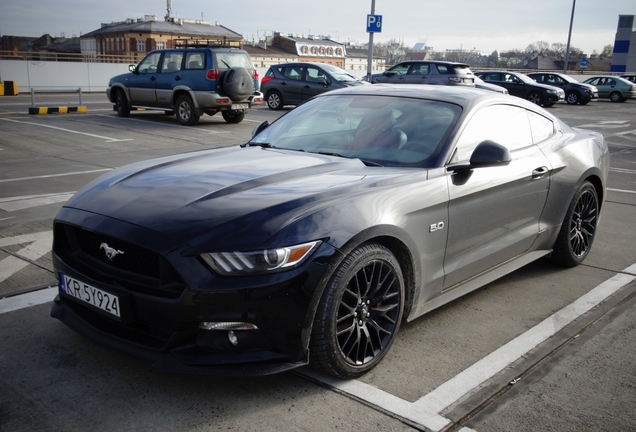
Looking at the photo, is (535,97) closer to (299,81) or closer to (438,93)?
(299,81)

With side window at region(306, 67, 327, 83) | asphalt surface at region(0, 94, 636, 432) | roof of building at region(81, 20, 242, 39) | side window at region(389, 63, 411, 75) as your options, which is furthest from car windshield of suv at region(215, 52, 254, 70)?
roof of building at region(81, 20, 242, 39)

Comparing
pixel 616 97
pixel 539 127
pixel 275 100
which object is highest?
pixel 539 127

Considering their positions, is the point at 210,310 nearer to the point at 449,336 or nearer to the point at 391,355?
the point at 391,355

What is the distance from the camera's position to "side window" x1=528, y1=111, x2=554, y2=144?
4.84m

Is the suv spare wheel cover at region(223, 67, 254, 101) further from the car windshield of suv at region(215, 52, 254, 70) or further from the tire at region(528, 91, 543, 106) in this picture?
the tire at region(528, 91, 543, 106)

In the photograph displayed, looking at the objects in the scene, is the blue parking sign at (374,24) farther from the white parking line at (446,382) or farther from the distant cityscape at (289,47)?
the distant cityscape at (289,47)

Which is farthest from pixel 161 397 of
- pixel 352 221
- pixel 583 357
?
pixel 583 357

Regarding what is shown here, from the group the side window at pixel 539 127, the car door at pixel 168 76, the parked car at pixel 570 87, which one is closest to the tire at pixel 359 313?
the side window at pixel 539 127

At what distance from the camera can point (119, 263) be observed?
3064 mm

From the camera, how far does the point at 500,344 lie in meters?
3.79

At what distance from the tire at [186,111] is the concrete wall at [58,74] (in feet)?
43.0

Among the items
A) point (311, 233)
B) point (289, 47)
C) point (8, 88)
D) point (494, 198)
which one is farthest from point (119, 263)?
point (289, 47)

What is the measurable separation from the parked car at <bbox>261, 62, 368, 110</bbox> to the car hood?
54.8 ft

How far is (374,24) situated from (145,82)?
637 inches
